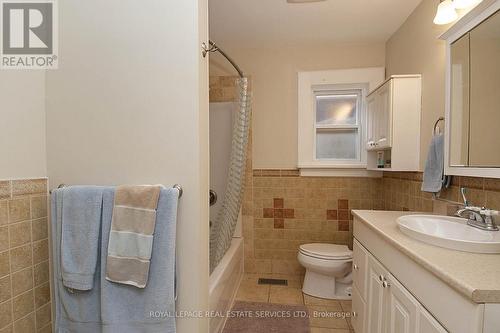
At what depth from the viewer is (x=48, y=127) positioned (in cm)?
117

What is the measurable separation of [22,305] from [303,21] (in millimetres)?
2508

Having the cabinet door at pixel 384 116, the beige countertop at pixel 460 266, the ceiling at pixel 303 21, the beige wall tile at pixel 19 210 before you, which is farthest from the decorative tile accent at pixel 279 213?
the beige wall tile at pixel 19 210

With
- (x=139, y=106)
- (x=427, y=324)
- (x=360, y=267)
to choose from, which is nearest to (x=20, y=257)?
(x=139, y=106)

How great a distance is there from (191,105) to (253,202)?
1.73 m

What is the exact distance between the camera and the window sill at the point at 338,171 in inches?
99.2

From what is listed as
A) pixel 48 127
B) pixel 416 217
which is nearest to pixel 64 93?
pixel 48 127

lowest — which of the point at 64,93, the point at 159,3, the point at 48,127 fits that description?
the point at 48,127

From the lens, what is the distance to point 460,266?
81cm

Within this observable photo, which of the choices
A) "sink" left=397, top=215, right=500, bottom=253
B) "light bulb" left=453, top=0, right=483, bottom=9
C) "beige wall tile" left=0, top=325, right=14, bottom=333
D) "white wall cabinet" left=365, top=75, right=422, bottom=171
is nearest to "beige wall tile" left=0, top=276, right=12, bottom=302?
"beige wall tile" left=0, top=325, right=14, bottom=333

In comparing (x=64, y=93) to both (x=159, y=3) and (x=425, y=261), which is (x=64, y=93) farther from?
(x=425, y=261)

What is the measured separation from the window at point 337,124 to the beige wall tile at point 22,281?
2.34 m

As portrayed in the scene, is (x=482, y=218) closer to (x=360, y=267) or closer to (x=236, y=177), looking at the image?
(x=360, y=267)

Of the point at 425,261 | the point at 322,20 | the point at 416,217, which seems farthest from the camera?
the point at 322,20

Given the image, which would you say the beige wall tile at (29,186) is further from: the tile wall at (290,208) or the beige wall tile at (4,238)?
the tile wall at (290,208)
